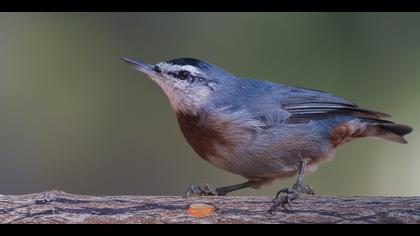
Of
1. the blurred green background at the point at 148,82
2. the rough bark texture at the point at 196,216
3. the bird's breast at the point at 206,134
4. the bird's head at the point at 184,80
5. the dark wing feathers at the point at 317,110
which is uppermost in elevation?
the blurred green background at the point at 148,82

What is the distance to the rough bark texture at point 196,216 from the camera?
12.0ft

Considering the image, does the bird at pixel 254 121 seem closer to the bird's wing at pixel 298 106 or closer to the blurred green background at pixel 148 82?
the bird's wing at pixel 298 106

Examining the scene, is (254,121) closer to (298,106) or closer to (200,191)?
(298,106)

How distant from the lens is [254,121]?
4711 millimetres

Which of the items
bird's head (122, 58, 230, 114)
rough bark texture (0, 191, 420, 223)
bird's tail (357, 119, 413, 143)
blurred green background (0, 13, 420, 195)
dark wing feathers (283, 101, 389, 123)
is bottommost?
rough bark texture (0, 191, 420, 223)

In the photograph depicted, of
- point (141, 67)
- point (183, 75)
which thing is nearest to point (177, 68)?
point (183, 75)

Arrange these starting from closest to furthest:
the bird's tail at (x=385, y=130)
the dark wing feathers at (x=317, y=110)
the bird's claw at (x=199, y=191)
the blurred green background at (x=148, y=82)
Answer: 1. the bird's claw at (x=199, y=191)
2. the dark wing feathers at (x=317, y=110)
3. the bird's tail at (x=385, y=130)
4. the blurred green background at (x=148, y=82)

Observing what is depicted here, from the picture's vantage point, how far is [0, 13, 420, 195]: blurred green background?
7035 millimetres

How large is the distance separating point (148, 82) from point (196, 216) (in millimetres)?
4266

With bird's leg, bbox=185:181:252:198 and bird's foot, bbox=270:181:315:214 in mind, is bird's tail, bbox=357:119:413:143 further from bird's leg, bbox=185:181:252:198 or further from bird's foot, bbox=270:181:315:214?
bird's foot, bbox=270:181:315:214

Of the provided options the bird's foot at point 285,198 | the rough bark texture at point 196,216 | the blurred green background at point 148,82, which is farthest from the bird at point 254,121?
the blurred green background at point 148,82

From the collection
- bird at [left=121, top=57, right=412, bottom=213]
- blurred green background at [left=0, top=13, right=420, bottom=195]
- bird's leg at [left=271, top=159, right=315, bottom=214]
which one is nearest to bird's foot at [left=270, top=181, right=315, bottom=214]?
bird's leg at [left=271, top=159, right=315, bottom=214]
